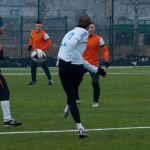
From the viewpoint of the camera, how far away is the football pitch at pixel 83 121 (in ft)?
36.7

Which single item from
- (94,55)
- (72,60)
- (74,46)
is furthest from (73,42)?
(94,55)

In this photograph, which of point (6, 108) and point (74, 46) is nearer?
point (74, 46)

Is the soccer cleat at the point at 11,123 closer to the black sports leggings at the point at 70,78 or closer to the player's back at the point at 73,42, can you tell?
the black sports leggings at the point at 70,78

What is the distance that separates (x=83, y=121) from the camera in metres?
14.0

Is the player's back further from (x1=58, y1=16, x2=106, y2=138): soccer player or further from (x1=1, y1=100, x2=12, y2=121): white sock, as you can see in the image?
(x1=1, y1=100, x2=12, y2=121): white sock

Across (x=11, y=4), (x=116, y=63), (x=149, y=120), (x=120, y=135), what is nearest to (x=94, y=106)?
(x=149, y=120)

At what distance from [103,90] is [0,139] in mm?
10789

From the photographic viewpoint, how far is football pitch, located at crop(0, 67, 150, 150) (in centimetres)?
1117

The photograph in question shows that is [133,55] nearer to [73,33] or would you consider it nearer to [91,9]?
[91,9]

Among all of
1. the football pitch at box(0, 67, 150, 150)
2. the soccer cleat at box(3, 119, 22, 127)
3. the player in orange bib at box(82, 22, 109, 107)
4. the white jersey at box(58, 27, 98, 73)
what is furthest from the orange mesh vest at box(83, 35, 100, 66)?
the white jersey at box(58, 27, 98, 73)

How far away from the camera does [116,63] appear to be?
43062 mm

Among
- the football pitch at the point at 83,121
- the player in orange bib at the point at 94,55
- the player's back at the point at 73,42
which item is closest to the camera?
the football pitch at the point at 83,121

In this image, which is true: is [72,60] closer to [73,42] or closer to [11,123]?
[73,42]

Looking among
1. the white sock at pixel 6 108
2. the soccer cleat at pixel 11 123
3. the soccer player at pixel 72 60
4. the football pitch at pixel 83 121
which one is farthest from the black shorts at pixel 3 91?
the soccer player at pixel 72 60
